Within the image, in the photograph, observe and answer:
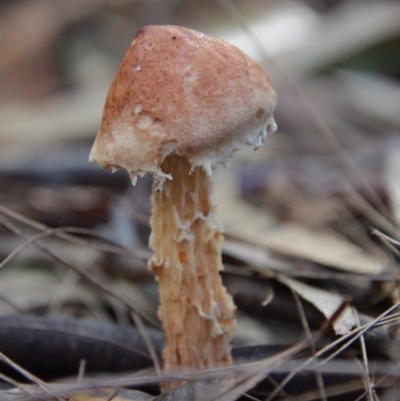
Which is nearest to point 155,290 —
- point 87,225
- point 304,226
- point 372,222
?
point 87,225

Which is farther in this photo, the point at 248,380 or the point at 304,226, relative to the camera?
the point at 304,226

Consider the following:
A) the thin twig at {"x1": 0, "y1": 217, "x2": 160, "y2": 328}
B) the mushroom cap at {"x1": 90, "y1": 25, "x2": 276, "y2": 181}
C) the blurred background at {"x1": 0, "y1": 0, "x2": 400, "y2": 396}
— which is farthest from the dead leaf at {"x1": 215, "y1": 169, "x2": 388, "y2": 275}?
the mushroom cap at {"x1": 90, "y1": 25, "x2": 276, "y2": 181}

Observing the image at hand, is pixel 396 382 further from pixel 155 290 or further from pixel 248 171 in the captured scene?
pixel 248 171

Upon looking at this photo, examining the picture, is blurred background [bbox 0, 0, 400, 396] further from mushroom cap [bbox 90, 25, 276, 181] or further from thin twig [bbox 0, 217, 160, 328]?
mushroom cap [bbox 90, 25, 276, 181]

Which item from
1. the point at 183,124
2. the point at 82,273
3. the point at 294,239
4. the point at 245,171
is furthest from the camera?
the point at 245,171

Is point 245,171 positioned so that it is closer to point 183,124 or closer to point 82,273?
point 82,273

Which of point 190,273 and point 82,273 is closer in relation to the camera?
point 190,273

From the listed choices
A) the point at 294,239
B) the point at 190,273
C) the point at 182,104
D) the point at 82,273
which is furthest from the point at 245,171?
the point at 182,104
